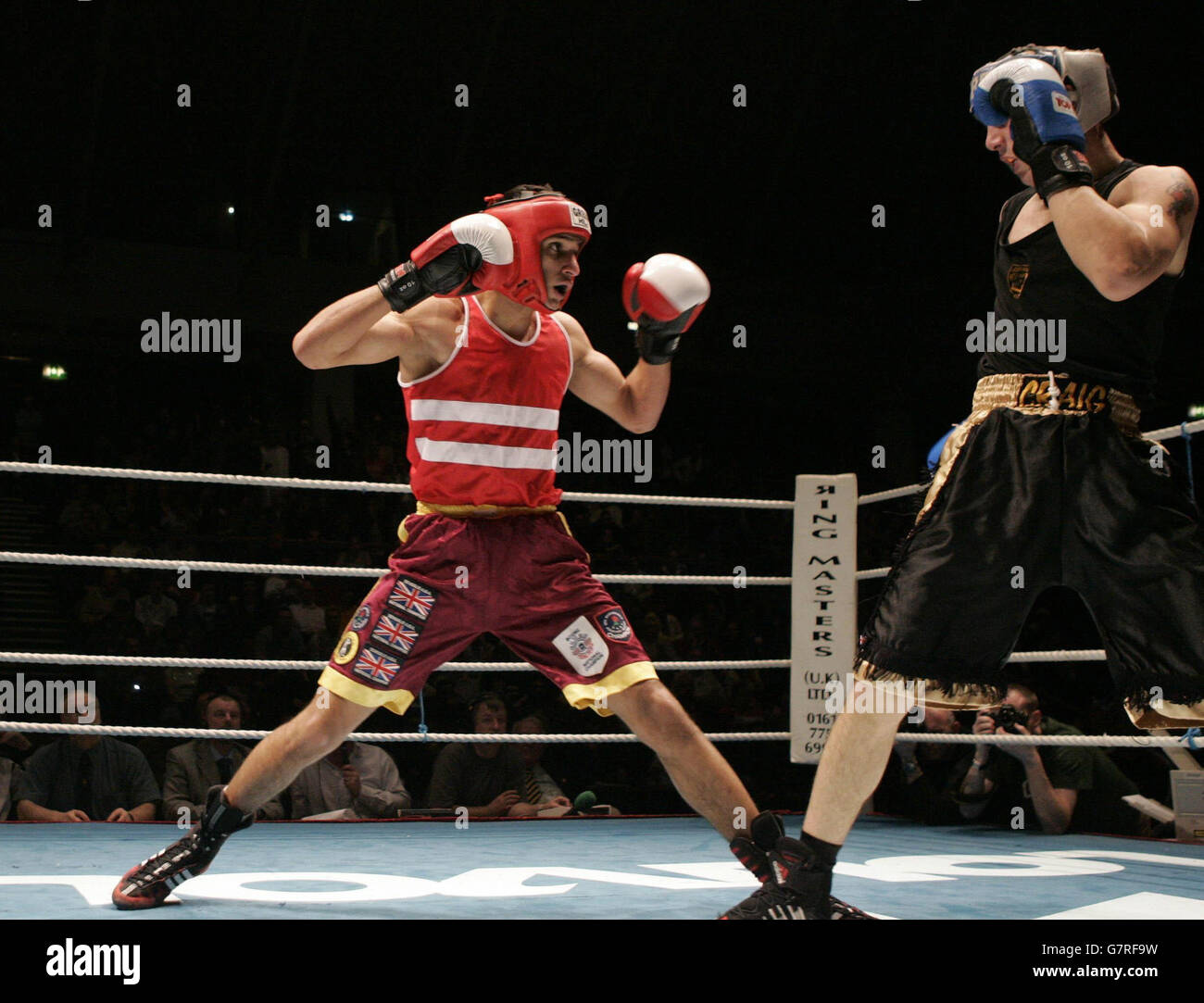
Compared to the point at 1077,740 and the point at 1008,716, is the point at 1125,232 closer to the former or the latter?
the point at 1077,740

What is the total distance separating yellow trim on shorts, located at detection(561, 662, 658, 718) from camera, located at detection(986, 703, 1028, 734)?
1420mm

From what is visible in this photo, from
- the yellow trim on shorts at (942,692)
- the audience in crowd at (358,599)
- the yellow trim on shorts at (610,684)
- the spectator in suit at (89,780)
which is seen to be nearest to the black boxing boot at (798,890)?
the yellow trim on shorts at (942,692)

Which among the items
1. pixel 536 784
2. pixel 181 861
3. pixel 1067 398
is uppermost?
pixel 1067 398

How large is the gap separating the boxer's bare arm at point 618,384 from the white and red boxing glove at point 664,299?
0.20 ft

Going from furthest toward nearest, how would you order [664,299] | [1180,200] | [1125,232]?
[664,299] → [1180,200] → [1125,232]

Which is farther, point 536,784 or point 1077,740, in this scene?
point 536,784

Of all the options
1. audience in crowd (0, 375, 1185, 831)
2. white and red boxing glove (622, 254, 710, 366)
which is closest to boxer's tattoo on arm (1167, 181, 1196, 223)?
white and red boxing glove (622, 254, 710, 366)

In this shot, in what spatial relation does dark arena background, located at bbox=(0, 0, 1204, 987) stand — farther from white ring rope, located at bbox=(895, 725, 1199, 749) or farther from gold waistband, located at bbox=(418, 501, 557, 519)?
gold waistband, located at bbox=(418, 501, 557, 519)

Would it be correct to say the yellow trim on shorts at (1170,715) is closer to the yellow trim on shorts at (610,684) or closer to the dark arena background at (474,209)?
the yellow trim on shorts at (610,684)

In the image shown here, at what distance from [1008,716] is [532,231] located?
1963mm

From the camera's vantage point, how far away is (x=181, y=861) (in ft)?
Answer: 6.34

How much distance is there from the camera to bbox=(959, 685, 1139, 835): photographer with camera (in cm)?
308

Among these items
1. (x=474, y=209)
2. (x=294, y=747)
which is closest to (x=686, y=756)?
(x=294, y=747)
